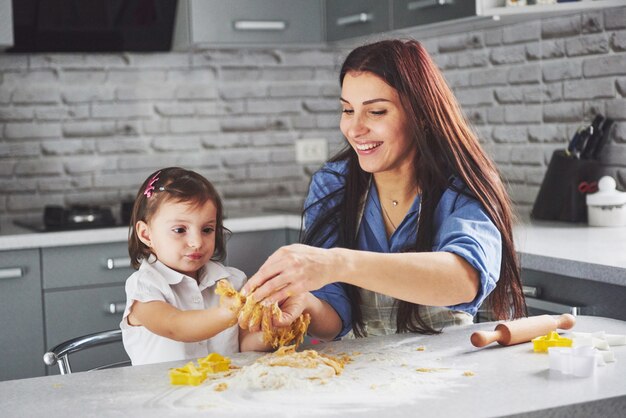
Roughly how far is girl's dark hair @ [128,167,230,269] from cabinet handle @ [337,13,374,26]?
173cm

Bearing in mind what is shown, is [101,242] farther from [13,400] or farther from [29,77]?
[13,400]

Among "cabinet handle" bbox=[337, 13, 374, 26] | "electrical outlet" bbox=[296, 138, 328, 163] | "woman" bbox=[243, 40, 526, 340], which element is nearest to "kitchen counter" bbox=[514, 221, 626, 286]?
"woman" bbox=[243, 40, 526, 340]

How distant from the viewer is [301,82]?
165 inches

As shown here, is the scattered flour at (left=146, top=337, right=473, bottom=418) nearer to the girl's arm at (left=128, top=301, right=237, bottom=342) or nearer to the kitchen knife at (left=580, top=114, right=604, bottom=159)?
the girl's arm at (left=128, top=301, right=237, bottom=342)

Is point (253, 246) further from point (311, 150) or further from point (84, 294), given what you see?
point (311, 150)

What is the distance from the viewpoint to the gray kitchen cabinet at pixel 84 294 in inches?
122

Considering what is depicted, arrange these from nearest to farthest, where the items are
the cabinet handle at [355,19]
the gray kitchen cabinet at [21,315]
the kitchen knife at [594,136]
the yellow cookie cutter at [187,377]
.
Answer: the yellow cookie cutter at [187,377] < the kitchen knife at [594,136] < the gray kitchen cabinet at [21,315] < the cabinet handle at [355,19]

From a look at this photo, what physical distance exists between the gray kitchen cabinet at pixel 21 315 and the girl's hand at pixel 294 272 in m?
1.76

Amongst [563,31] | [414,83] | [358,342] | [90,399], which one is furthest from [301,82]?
[90,399]

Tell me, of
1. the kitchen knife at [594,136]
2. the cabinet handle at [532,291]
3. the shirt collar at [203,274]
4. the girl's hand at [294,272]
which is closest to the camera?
the girl's hand at [294,272]

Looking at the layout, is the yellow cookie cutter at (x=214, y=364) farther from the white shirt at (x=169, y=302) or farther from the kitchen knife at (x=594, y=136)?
the kitchen knife at (x=594, y=136)

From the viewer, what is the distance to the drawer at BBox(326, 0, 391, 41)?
3439 mm

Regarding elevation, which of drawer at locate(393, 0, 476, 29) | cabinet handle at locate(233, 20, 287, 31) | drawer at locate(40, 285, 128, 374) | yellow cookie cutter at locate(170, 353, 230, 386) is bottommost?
drawer at locate(40, 285, 128, 374)

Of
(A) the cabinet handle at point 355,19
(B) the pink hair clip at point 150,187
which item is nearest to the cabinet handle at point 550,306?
(B) the pink hair clip at point 150,187
